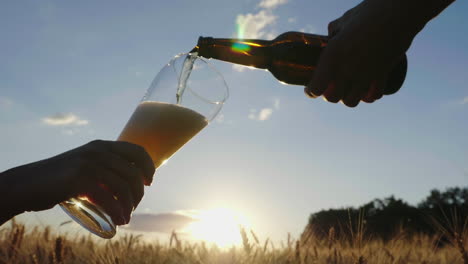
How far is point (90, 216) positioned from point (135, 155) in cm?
55

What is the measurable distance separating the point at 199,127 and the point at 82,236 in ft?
9.77

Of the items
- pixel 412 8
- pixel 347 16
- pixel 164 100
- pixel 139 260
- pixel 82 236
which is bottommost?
pixel 139 260

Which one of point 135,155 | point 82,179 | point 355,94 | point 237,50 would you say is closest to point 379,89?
point 355,94

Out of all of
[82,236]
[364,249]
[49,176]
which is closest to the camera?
[49,176]

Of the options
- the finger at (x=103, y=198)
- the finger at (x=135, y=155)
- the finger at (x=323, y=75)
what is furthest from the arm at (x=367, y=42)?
the finger at (x=103, y=198)

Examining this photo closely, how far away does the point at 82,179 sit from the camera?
4.11ft

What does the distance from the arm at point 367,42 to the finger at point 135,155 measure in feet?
3.28

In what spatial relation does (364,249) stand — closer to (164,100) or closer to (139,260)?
(139,260)

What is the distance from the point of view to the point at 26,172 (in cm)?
127

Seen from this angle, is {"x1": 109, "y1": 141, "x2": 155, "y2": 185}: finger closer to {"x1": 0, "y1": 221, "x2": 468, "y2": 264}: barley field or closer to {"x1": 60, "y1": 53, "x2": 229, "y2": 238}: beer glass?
{"x1": 60, "y1": 53, "x2": 229, "y2": 238}: beer glass

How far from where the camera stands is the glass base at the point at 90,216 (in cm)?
163

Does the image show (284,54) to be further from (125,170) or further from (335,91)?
(125,170)

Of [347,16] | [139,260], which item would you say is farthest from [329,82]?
[139,260]

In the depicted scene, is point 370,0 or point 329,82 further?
point 329,82
